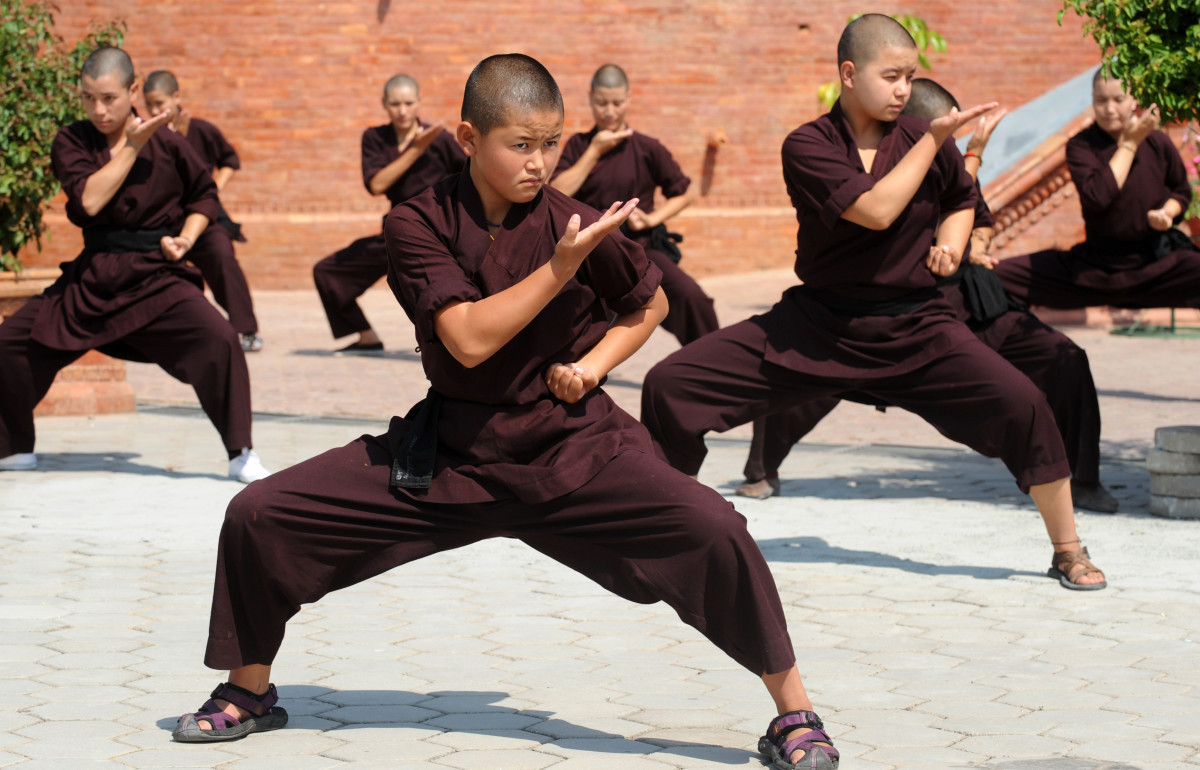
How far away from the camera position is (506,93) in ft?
11.9

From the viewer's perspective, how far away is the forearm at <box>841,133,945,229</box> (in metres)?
5.11

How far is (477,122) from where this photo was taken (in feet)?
12.1

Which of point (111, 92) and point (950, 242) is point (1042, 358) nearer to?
point (950, 242)

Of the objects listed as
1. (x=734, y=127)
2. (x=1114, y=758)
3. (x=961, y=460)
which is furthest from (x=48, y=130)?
(x=734, y=127)

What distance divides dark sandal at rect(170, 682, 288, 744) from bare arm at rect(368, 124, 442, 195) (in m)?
7.70

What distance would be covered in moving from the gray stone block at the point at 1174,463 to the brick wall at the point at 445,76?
1210cm

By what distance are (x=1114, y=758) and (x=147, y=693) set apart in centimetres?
250

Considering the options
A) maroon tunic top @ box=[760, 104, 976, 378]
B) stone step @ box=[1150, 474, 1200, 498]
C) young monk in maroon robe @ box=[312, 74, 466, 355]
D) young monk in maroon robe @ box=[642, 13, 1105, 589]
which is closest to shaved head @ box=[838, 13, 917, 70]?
young monk in maroon robe @ box=[642, 13, 1105, 589]

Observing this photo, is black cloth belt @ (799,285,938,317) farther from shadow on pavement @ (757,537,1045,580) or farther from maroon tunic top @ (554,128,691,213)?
maroon tunic top @ (554,128,691,213)

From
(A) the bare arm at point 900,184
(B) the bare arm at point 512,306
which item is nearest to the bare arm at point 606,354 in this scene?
(B) the bare arm at point 512,306

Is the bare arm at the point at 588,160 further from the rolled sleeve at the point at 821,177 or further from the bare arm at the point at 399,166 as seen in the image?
the rolled sleeve at the point at 821,177

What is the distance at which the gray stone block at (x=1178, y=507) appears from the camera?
22.0 feet

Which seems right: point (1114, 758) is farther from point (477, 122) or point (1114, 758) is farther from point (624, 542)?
point (477, 122)

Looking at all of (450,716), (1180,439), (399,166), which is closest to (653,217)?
(399,166)
